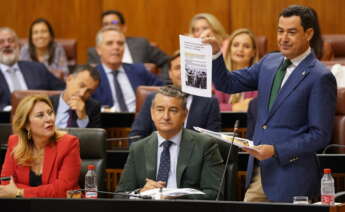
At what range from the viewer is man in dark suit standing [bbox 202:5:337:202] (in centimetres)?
364

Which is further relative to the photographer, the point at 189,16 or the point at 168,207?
the point at 189,16

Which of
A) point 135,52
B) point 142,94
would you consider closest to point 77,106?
point 142,94

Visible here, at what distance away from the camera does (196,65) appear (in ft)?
12.0

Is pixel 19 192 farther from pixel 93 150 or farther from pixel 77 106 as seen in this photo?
pixel 77 106

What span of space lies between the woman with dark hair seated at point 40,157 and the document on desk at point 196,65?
0.91 meters

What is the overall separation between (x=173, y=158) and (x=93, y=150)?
512 mm

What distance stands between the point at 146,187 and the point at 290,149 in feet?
2.61

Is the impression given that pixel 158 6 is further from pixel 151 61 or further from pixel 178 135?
pixel 178 135

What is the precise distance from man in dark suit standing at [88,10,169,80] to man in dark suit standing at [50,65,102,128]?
6.32 ft

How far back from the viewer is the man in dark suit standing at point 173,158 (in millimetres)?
4117

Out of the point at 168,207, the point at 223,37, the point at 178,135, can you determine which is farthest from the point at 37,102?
the point at 223,37

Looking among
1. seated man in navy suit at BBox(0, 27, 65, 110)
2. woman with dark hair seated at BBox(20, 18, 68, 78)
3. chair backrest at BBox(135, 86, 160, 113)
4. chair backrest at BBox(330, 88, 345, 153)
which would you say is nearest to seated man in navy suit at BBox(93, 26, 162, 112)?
seated man in navy suit at BBox(0, 27, 65, 110)

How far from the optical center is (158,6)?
8727 mm

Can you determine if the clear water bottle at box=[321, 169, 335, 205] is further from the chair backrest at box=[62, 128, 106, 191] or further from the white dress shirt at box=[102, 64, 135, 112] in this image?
the white dress shirt at box=[102, 64, 135, 112]
